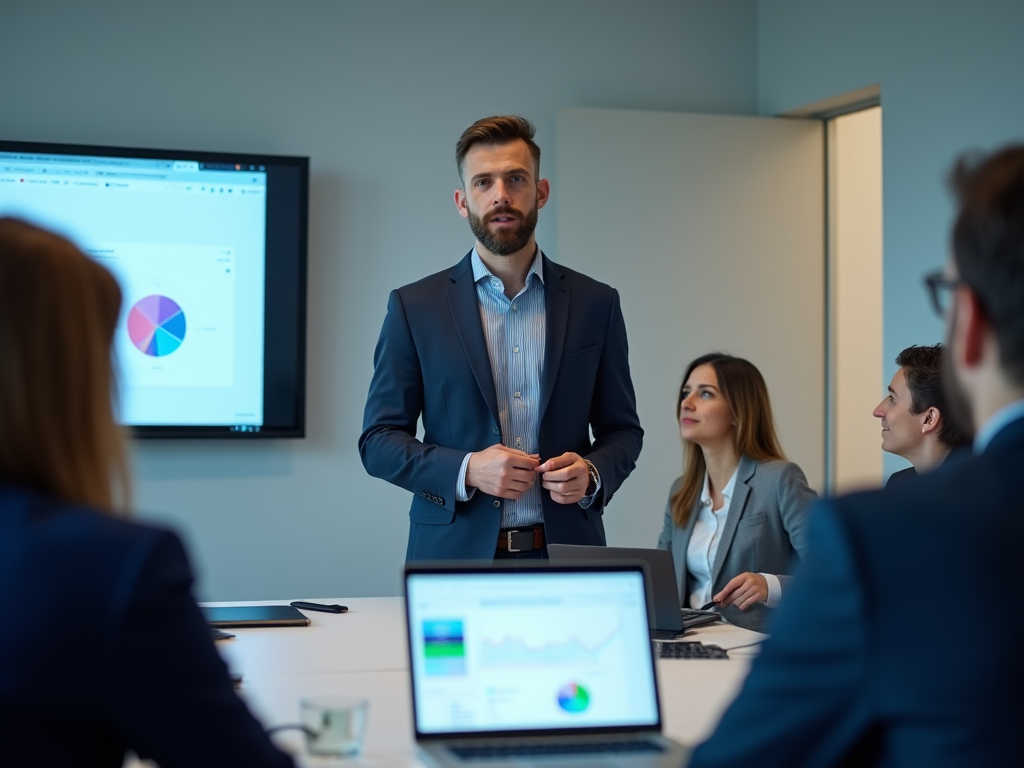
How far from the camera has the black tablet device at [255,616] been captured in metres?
2.34

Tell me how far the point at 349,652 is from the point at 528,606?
27.7 inches

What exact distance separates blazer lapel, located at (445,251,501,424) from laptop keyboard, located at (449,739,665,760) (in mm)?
1373

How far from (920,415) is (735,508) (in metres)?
0.57

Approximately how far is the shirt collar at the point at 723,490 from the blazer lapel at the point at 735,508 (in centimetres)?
3

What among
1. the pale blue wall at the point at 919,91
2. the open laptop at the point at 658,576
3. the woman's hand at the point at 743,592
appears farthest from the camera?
the pale blue wall at the point at 919,91

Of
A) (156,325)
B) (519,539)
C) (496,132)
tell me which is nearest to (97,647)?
(519,539)

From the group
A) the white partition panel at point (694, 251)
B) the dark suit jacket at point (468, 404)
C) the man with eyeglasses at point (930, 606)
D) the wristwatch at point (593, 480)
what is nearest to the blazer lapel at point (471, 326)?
the dark suit jacket at point (468, 404)

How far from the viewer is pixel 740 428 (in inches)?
129

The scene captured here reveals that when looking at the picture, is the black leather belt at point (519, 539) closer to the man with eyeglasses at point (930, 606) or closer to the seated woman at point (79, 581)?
the seated woman at point (79, 581)

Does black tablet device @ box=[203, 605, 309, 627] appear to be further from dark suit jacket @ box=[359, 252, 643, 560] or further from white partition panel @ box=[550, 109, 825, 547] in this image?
white partition panel @ box=[550, 109, 825, 547]

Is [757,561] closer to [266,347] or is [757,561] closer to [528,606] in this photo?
[528,606]

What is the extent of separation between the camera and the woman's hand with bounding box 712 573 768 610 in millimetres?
2531

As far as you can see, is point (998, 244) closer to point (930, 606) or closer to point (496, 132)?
point (930, 606)

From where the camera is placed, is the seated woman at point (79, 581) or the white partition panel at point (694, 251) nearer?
the seated woman at point (79, 581)
